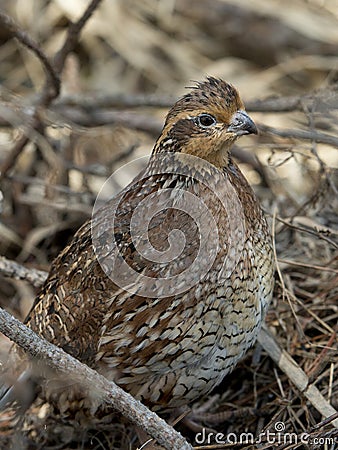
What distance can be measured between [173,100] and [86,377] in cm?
335

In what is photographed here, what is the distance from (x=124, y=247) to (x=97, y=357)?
1.73 feet

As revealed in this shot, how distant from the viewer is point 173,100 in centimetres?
586

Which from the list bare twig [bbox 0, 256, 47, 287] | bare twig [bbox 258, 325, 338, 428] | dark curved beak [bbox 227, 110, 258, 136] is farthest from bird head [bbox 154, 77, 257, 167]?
bare twig [bbox 0, 256, 47, 287]

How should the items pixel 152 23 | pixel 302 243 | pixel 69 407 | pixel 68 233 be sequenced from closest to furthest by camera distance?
pixel 69 407, pixel 302 243, pixel 68 233, pixel 152 23

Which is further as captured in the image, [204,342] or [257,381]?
[257,381]

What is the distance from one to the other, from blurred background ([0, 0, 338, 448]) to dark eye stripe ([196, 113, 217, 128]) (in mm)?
922

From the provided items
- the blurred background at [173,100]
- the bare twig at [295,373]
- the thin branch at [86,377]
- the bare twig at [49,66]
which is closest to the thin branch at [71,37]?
the bare twig at [49,66]

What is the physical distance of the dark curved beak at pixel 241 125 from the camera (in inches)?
139

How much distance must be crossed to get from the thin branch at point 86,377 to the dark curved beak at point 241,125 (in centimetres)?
131

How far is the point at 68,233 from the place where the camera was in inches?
217

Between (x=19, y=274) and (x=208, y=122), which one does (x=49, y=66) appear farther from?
(x=208, y=122)

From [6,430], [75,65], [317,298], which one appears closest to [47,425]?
[6,430]

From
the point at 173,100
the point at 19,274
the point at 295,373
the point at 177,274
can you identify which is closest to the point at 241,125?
the point at 177,274

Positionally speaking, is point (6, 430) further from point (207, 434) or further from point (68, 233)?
point (68, 233)
